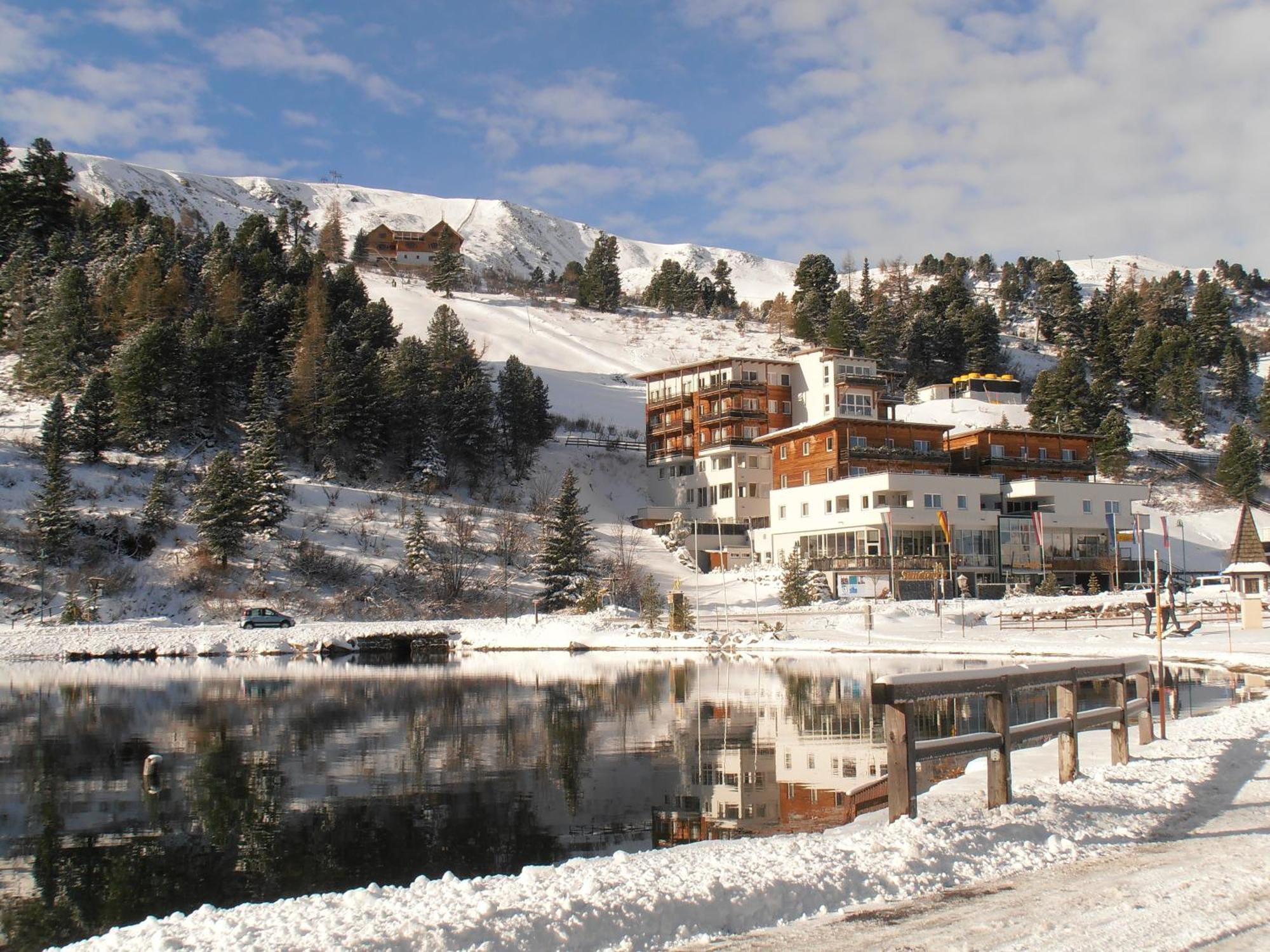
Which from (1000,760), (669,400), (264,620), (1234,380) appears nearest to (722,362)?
(669,400)

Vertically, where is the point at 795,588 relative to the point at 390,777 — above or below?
above

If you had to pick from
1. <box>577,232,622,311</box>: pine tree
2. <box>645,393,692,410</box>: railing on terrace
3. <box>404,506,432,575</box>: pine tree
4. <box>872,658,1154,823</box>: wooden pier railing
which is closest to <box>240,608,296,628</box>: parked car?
<box>404,506,432,575</box>: pine tree

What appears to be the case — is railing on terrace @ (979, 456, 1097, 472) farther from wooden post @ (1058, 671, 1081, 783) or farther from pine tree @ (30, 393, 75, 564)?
wooden post @ (1058, 671, 1081, 783)

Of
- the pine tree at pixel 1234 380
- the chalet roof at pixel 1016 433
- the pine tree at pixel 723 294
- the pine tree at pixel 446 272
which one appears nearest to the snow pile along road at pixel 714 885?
the chalet roof at pixel 1016 433

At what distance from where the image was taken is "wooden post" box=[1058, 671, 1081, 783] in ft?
40.1

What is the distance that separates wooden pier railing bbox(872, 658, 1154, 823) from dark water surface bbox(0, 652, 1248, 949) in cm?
256

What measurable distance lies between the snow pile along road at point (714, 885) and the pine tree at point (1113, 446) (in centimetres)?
8285

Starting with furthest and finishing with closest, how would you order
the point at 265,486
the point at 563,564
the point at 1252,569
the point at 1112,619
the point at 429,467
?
the point at 429,467 < the point at 265,486 < the point at 563,564 < the point at 1112,619 < the point at 1252,569

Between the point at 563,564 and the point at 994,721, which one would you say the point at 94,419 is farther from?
the point at 994,721

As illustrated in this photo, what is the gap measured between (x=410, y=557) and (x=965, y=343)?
261ft

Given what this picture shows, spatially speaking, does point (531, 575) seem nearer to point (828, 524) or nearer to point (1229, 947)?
point (828, 524)

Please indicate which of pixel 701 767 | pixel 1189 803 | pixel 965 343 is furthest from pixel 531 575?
pixel 965 343

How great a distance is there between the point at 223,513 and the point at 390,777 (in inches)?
1684

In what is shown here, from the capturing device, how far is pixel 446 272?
136125 millimetres
